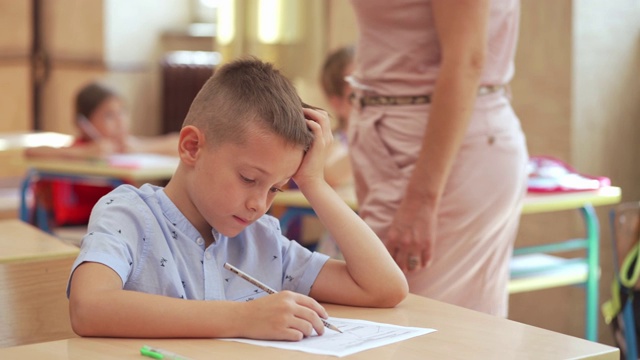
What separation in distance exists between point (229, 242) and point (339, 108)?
8.67ft

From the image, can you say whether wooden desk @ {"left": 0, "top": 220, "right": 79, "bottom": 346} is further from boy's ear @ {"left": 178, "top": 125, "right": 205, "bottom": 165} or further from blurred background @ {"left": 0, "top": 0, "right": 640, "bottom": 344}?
blurred background @ {"left": 0, "top": 0, "right": 640, "bottom": 344}

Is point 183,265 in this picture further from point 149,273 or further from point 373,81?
point 373,81

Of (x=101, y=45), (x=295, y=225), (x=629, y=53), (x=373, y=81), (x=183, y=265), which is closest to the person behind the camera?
(x=183, y=265)

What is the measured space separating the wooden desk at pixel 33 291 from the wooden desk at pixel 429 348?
59 centimetres

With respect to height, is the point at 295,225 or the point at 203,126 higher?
the point at 203,126

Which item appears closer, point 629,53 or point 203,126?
point 203,126

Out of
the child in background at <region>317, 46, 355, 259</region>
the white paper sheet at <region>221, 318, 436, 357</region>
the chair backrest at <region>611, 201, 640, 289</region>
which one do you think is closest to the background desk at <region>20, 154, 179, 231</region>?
the child in background at <region>317, 46, 355, 259</region>

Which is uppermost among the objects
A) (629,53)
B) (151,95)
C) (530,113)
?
(629,53)

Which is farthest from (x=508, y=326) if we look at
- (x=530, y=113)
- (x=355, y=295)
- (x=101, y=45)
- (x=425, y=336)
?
(x=101, y=45)

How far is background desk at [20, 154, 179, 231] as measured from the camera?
4.59 metres

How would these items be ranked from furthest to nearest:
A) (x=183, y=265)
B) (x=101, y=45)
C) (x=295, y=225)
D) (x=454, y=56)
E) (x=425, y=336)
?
(x=101, y=45), (x=295, y=225), (x=454, y=56), (x=183, y=265), (x=425, y=336)

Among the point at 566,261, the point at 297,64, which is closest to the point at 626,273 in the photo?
the point at 566,261

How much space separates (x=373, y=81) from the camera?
201cm

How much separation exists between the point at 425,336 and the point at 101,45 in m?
7.32
